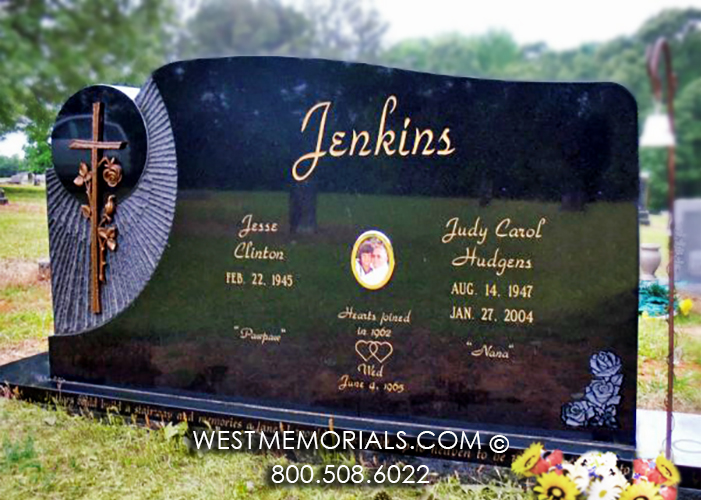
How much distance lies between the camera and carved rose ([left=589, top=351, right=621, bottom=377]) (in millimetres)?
2689

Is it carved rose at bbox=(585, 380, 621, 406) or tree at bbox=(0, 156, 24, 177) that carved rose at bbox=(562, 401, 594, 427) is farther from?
tree at bbox=(0, 156, 24, 177)

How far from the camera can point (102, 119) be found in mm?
3480

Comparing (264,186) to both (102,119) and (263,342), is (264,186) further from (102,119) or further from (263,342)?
(102,119)

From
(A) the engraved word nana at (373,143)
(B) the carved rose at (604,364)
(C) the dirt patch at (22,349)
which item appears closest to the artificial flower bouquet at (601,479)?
(B) the carved rose at (604,364)

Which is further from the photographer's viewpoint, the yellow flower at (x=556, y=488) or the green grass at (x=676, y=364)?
the green grass at (x=676, y=364)

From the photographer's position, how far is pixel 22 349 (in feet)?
15.9

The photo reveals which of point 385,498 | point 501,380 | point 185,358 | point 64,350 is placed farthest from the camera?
point 64,350

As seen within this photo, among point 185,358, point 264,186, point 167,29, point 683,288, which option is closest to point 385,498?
Answer: point 185,358

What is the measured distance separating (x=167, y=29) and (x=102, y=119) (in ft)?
6.95

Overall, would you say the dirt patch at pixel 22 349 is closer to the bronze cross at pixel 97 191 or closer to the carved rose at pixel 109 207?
the bronze cross at pixel 97 191

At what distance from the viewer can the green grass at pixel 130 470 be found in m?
2.72

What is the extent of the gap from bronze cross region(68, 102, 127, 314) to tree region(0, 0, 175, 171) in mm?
2118

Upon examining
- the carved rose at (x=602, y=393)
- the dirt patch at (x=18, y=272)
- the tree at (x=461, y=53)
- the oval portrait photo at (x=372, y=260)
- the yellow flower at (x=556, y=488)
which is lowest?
the yellow flower at (x=556, y=488)

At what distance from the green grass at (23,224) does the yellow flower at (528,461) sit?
4.08 m
